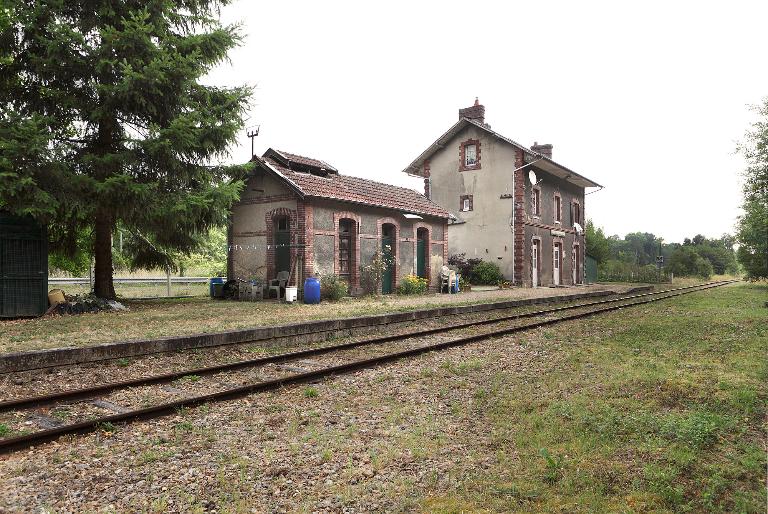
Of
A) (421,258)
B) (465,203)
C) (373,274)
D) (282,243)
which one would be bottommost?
(373,274)

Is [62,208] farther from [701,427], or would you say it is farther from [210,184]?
[701,427]

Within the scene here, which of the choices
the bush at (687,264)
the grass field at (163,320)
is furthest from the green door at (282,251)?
the bush at (687,264)

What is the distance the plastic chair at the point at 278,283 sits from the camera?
17.3m

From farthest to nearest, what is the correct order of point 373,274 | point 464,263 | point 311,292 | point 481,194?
point 464,263 < point 481,194 < point 373,274 < point 311,292

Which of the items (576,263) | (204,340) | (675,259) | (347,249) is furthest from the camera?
(675,259)

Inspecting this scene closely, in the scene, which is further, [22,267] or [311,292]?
[311,292]

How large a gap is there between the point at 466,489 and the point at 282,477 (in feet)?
4.52

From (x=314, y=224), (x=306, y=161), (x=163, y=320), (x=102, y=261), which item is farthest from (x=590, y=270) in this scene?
(x=163, y=320)

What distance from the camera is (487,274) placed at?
1031 inches

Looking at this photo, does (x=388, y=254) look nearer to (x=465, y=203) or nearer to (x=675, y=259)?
(x=465, y=203)

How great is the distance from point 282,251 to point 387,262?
4.50 metres

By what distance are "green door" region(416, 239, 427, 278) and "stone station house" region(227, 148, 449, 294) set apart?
51 cm

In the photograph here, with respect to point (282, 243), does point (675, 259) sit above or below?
below

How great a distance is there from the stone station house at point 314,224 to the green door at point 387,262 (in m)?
0.04
